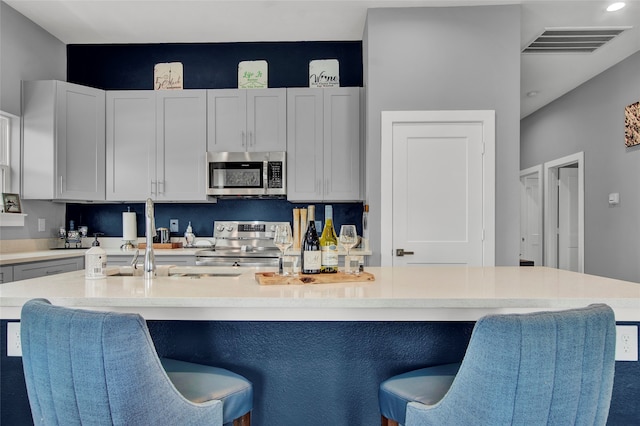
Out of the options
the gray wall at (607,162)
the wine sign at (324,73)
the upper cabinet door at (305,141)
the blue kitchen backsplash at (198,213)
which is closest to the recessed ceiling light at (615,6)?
the gray wall at (607,162)

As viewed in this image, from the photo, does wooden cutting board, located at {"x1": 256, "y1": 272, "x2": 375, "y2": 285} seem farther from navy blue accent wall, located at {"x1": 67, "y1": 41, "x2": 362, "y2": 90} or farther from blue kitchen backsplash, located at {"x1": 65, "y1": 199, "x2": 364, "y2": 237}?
navy blue accent wall, located at {"x1": 67, "y1": 41, "x2": 362, "y2": 90}

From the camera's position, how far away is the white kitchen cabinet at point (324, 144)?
3779 mm

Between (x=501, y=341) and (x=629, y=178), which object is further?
(x=629, y=178)

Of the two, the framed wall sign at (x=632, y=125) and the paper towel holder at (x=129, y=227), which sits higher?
the framed wall sign at (x=632, y=125)

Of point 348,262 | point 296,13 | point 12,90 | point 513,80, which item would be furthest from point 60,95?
Answer: point 513,80

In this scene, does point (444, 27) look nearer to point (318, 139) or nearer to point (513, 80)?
point (513, 80)

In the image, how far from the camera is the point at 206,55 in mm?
4223

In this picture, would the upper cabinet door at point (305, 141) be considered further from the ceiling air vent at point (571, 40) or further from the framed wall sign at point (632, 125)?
the framed wall sign at point (632, 125)

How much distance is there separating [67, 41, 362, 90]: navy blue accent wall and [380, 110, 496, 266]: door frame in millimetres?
1075

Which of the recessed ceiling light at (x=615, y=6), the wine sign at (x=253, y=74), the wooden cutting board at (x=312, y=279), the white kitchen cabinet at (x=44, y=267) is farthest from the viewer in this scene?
the wine sign at (x=253, y=74)

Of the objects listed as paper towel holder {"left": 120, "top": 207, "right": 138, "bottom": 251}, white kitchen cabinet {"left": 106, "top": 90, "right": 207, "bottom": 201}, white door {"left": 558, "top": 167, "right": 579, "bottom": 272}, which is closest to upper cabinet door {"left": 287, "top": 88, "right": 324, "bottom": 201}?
white kitchen cabinet {"left": 106, "top": 90, "right": 207, "bottom": 201}

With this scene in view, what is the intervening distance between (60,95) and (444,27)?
3273mm

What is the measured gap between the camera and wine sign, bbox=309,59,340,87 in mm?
4047

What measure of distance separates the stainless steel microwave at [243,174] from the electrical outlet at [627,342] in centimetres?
280
